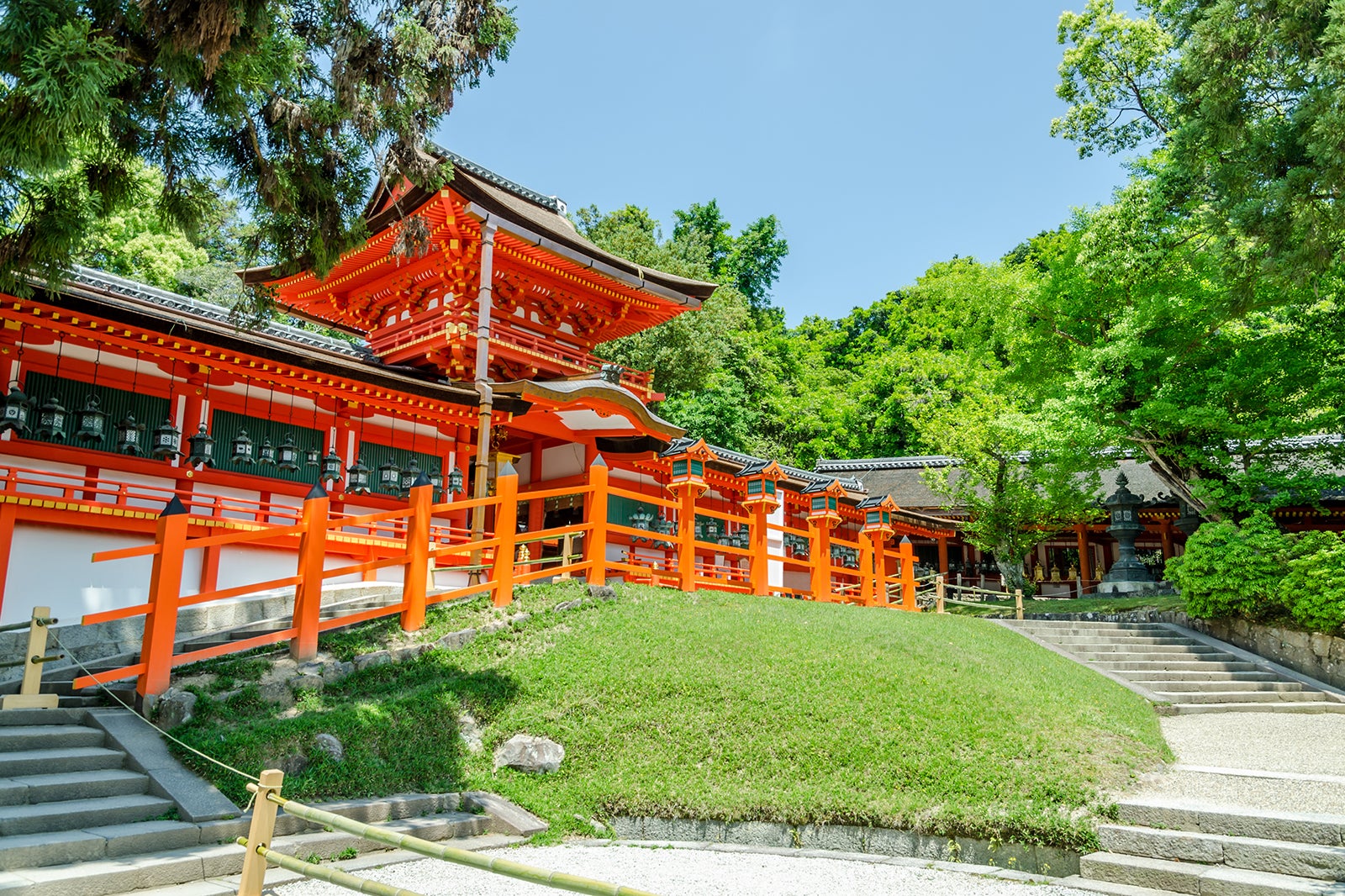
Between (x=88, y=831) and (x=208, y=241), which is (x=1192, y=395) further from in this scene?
(x=208, y=241)

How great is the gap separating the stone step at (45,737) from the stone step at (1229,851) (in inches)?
319

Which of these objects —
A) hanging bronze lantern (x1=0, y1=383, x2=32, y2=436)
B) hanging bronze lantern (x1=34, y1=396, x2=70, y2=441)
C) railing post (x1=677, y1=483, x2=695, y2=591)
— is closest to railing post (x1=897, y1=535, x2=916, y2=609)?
railing post (x1=677, y1=483, x2=695, y2=591)

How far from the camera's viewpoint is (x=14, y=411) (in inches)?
404

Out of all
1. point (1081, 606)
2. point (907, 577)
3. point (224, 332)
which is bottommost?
point (1081, 606)

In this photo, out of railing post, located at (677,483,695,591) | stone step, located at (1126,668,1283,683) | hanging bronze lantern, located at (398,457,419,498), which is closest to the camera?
railing post, located at (677,483,695,591)

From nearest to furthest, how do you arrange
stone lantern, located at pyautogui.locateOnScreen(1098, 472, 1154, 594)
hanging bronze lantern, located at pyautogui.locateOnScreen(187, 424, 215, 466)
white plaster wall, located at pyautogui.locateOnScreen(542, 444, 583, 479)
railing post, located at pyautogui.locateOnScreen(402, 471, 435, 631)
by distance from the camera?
railing post, located at pyautogui.locateOnScreen(402, 471, 435, 631)
hanging bronze lantern, located at pyautogui.locateOnScreen(187, 424, 215, 466)
white plaster wall, located at pyautogui.locateOnScreen(542, 444, 583, 479)
stone lantern, located at pyautogui.locateOnScreen(1098, 472, 1154, 594)

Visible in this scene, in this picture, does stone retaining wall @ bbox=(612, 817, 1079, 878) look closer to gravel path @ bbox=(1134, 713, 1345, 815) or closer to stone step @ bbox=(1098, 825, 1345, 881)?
stone step @ bbox=(1098, 825, 1345, 881)

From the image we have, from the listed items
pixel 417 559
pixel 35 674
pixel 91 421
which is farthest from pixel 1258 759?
pixel 91 421

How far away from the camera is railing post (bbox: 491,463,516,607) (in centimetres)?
1047

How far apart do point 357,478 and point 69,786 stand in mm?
8008

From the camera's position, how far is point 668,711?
27.7ft

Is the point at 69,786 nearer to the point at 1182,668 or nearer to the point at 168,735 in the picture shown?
the point at 168,735

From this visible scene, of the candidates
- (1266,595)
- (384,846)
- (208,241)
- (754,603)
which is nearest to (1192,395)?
(1266,595)

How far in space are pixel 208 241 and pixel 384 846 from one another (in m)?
29.0
